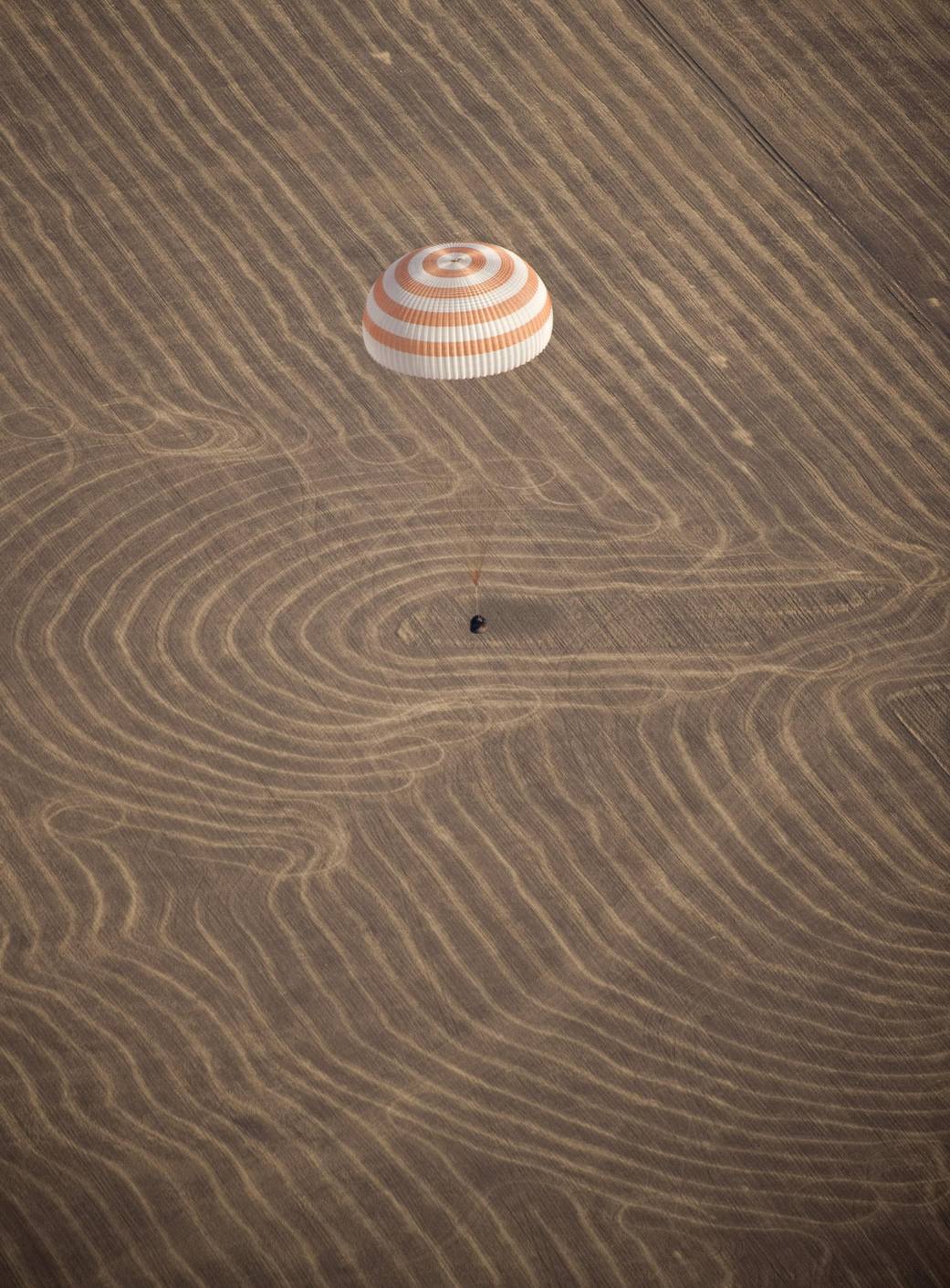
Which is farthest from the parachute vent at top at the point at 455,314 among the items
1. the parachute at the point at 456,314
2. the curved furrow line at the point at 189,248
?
the curved furrow line at the point at 189,248

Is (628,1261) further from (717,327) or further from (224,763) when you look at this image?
(717,327)

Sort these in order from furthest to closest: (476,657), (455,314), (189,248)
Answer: (189,248) → (476,657) → (455,314)

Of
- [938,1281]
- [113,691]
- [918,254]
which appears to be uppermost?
[918,254]

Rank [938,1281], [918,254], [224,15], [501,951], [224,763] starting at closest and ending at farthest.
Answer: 1. [938,1281]
2. [501,951]
3. [224,763]
4. [918,254]
5. [224,15]

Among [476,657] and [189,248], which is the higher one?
[476,657]

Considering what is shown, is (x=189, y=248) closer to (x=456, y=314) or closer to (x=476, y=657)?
(x=456, y=314)

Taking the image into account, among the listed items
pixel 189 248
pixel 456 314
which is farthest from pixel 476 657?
Result: pixel 189 248

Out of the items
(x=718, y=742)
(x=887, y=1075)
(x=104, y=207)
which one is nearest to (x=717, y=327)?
(x=718, y=742)
